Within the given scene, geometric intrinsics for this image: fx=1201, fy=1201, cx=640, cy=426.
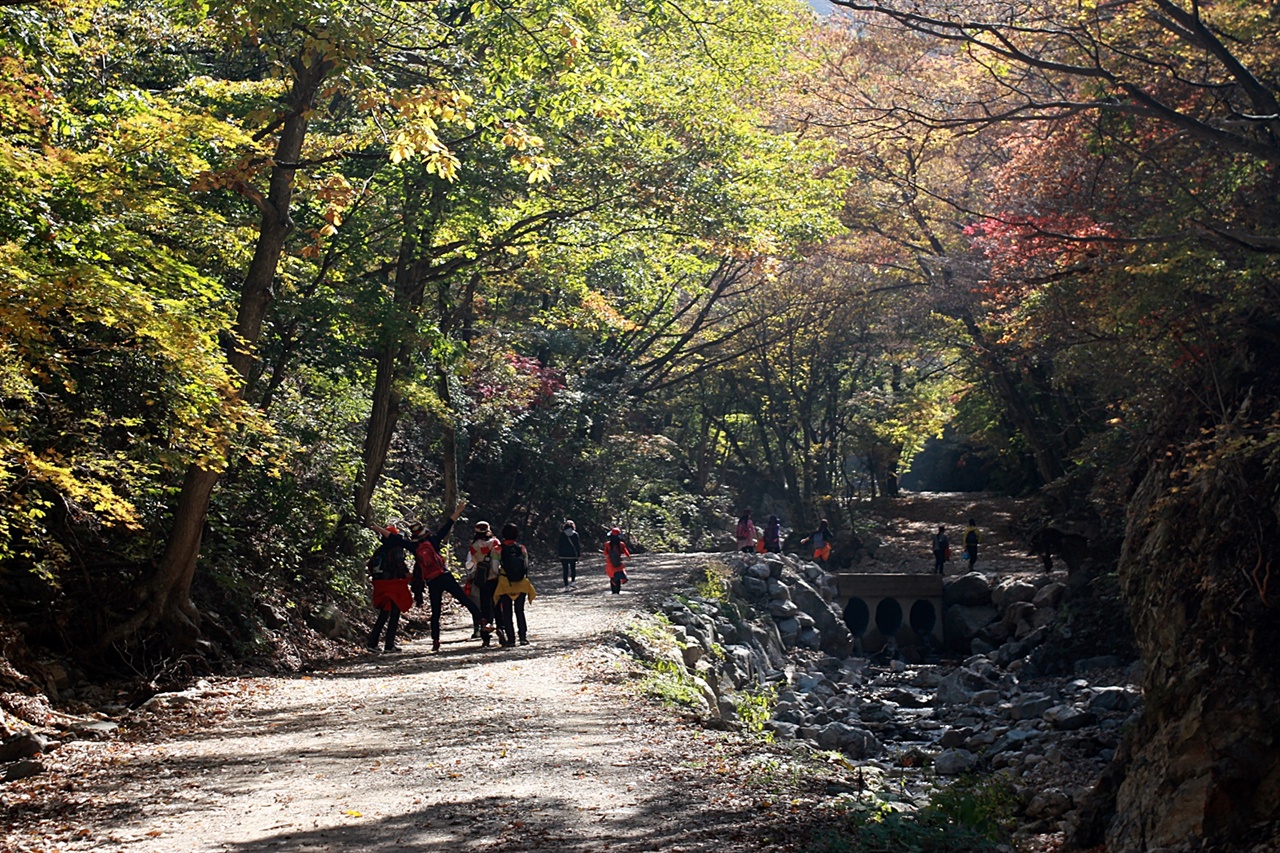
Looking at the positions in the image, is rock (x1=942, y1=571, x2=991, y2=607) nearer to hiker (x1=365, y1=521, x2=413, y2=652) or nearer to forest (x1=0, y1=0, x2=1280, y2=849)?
forest (x1=0, y1=0, x2=1280, y2=849)

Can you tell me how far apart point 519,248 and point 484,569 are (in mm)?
6216

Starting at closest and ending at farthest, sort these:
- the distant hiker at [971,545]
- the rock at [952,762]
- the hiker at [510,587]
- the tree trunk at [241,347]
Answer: the tree trunk at [241,347] → the rock at [952,762] → the hiker at [510,587] → the distant hiker at [971,545]

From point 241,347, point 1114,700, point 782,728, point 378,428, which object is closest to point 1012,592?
point 1114,700

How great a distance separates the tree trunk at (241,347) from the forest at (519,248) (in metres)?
0.04

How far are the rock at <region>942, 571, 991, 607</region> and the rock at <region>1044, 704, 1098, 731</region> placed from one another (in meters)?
13.7

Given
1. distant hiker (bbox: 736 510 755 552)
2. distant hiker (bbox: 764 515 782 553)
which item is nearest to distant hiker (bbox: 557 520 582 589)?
distant hiker (bbox: 736 510 755 552)

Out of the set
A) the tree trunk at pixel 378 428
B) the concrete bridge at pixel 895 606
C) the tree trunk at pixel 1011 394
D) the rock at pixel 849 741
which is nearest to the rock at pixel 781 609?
the concrete bridge at pixel 895 606

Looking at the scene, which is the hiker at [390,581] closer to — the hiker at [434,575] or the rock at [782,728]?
the hiker at [434,575]

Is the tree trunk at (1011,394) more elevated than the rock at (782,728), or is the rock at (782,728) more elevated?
the tree trunk at (1011,394)

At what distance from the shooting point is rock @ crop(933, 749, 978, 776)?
1507 centimetres

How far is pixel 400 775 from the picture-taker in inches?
332

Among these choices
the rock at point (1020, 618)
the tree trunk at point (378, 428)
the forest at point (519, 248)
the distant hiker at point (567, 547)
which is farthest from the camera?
the rock at point (1020, 618)

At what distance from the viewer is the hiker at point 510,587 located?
15.4 metres

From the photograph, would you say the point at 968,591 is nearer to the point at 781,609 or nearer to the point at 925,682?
the point at 781,609
